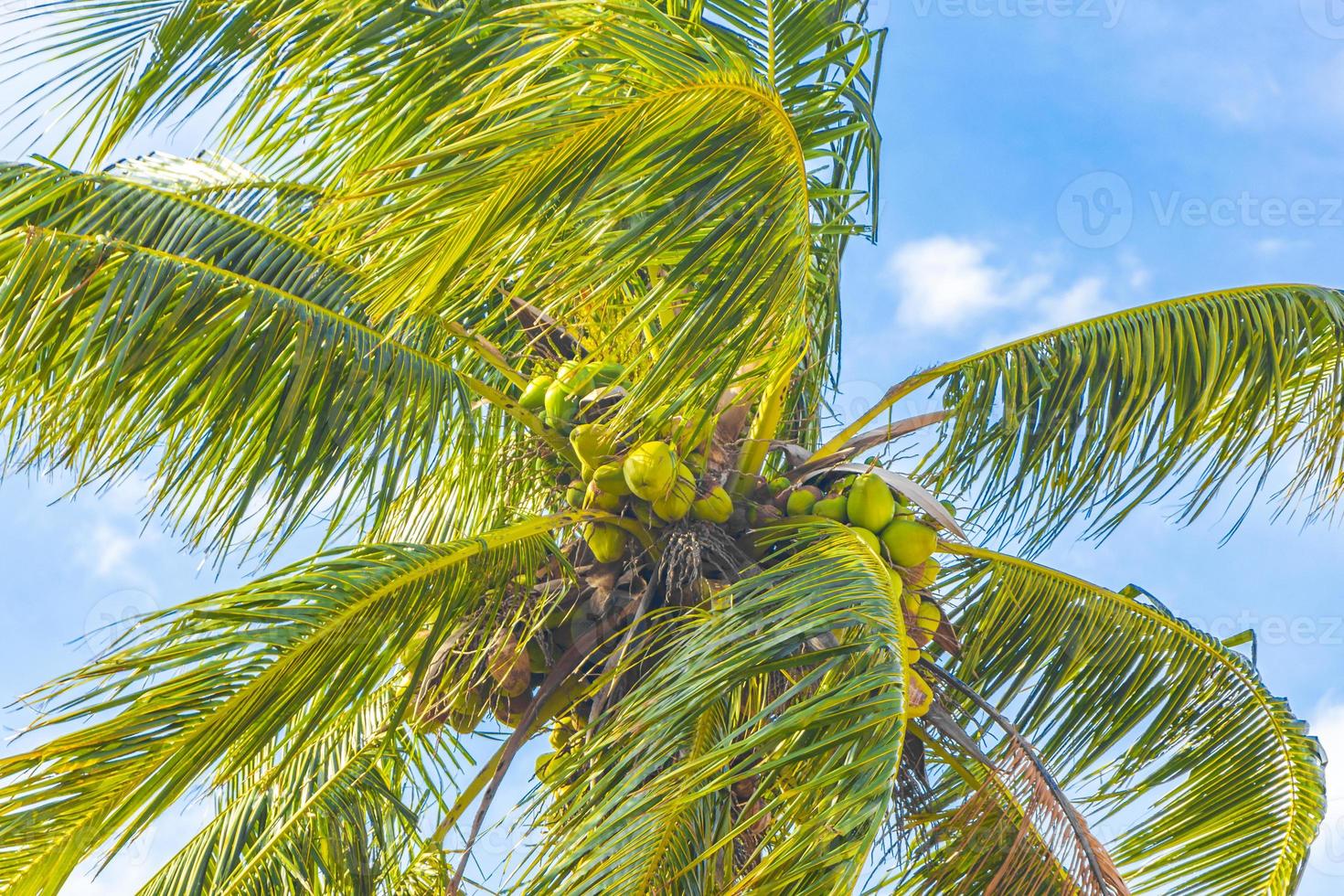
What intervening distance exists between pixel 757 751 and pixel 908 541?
0.99 meters

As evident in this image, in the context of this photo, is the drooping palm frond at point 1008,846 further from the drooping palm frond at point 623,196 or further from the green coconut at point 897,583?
the drooping palm frond at point 623,196

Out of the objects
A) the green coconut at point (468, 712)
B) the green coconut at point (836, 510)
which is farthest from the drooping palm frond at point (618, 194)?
the green coconut at point (468, 712)

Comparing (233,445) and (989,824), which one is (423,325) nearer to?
(233,445)

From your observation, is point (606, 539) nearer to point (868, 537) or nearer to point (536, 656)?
point (536, 656)

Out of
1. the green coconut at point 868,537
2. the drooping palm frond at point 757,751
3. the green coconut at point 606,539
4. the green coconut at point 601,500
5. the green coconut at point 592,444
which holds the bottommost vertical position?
the drooping palm frond at point 757,751

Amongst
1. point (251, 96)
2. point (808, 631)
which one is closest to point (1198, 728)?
point (808, 631)

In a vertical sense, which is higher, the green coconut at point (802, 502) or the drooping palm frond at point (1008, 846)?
the green coconut at point (802, 502)

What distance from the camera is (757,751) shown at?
2656 mm

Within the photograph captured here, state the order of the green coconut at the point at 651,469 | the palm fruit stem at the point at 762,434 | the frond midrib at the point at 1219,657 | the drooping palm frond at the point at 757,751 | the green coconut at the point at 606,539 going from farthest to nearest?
the frond midrib at the point at 1219,657 < the palm fruit stem at the point at 762,434 < the green coconut at the point at 606,539 < the green coconut at the point at 651,469 < the drooping palm frond at the point at 757,751

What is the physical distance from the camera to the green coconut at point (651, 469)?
128 inches

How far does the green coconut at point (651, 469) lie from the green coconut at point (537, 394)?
1.42 ft

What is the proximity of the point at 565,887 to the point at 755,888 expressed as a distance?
384 millimetres

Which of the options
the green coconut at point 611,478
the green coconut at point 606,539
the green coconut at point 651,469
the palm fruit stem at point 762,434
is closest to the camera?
the green coconut at point 651,469

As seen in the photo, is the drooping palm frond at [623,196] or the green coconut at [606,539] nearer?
the drooping palm frond at [623,196]
